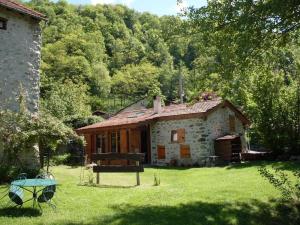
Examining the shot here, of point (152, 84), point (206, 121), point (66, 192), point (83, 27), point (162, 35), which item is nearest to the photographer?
point (66, 192)

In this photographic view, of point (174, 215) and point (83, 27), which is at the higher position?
point (83, 27)

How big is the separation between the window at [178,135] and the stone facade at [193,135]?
0.18 metres

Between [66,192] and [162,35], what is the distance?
5411mm

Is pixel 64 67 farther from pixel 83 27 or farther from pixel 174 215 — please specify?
pixel 174 215

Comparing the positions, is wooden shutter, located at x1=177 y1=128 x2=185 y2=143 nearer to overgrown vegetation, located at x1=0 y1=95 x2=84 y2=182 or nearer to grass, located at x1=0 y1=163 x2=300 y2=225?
grass, located at x1=0 y1=163 x2=300 y2=225

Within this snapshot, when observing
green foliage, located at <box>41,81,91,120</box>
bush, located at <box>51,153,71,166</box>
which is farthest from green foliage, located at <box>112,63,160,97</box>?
bush, located at <box>51,153,71,166</box>

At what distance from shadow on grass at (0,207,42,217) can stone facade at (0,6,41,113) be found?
604 centimetres

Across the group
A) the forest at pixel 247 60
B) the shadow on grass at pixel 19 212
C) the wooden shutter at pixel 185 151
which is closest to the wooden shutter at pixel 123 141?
the wooden shutter at pixel 185 151

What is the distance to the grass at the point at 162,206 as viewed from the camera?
7934mm

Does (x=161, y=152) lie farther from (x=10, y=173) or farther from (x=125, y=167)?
(x=10, y=173)

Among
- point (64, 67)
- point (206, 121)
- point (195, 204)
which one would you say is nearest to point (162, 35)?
point (195, 204)

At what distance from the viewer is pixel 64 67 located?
61.2m

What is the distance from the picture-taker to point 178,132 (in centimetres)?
2244

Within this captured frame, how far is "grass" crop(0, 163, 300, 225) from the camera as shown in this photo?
26.0ft
